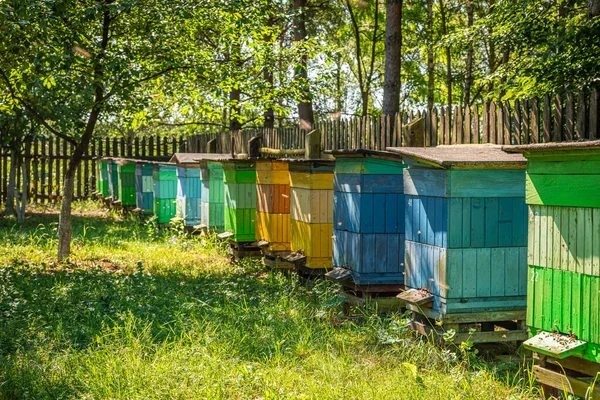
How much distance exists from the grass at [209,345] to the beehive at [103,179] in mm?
10856

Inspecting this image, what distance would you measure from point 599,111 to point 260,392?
3.83 metres

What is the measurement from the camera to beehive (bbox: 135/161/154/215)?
15.7m

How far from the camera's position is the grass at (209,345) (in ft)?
15.5

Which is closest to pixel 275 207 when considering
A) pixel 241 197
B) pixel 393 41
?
pixel 241 197

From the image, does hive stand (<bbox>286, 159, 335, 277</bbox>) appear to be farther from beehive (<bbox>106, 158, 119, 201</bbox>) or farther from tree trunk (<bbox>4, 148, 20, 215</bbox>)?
beehive (<bbox>106, 158, 119, 201</bbox>)

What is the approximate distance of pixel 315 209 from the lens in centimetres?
794

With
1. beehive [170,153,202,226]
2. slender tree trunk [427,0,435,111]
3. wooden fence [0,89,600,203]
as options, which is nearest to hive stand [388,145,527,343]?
wooden fence [0,89,600,203]

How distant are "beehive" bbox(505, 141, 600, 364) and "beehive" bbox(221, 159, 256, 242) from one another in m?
6.09

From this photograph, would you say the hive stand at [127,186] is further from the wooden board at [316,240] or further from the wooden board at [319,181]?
the wooden board at [319,181]

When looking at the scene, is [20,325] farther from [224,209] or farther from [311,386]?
[224,209]

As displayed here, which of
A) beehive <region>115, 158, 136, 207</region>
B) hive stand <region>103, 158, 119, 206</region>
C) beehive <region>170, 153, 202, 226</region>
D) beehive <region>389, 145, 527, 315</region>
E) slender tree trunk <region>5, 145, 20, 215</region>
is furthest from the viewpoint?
hive stand <region>103, 158, 119, 206</region>

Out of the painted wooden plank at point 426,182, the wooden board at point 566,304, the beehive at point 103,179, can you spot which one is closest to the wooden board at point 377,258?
the painted wooden plank at point 426,182

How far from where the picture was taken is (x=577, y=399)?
4133mm

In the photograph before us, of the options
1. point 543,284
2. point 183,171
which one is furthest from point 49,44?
point 543,284
